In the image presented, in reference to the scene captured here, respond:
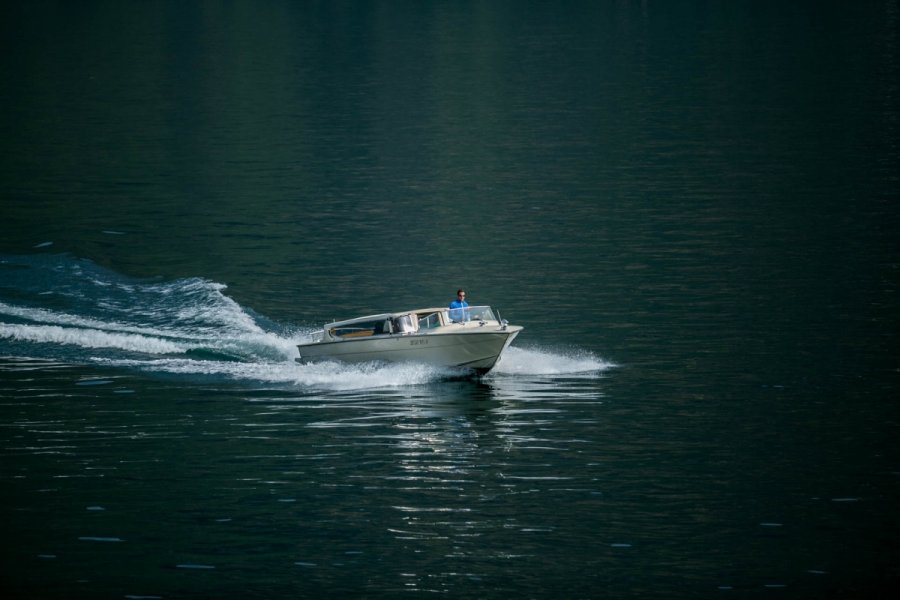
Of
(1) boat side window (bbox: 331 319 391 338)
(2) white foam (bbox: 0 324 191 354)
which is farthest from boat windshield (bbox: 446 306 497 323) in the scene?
(2) white foam (bbox: 0 324 191 354)

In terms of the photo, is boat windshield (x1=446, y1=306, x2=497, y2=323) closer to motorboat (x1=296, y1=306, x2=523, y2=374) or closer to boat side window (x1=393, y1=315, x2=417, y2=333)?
motorboat (x1=296, y1=306, x2=523, y2=374)

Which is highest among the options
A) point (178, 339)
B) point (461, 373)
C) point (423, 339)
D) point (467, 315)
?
point (178, 339)

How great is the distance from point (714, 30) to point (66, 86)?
293 feet

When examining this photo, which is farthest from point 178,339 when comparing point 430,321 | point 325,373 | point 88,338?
point 430,321

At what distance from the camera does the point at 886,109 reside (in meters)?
110

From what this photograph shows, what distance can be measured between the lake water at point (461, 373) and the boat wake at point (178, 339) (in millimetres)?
206

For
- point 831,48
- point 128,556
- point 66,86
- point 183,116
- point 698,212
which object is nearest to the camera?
point 128,556

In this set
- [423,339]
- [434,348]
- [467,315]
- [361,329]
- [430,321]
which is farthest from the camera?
[361,329]

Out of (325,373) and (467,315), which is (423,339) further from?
(325,373)

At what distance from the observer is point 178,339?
5194cm

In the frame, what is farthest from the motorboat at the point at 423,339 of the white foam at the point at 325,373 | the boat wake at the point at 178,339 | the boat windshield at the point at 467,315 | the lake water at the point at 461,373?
the lake water at the point at 461,373

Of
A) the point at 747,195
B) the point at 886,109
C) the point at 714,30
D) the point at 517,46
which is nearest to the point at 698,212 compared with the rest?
the point at 747,195

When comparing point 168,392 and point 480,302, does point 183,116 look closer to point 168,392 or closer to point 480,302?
point 480,302

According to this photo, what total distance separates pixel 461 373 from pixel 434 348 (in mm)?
1445
